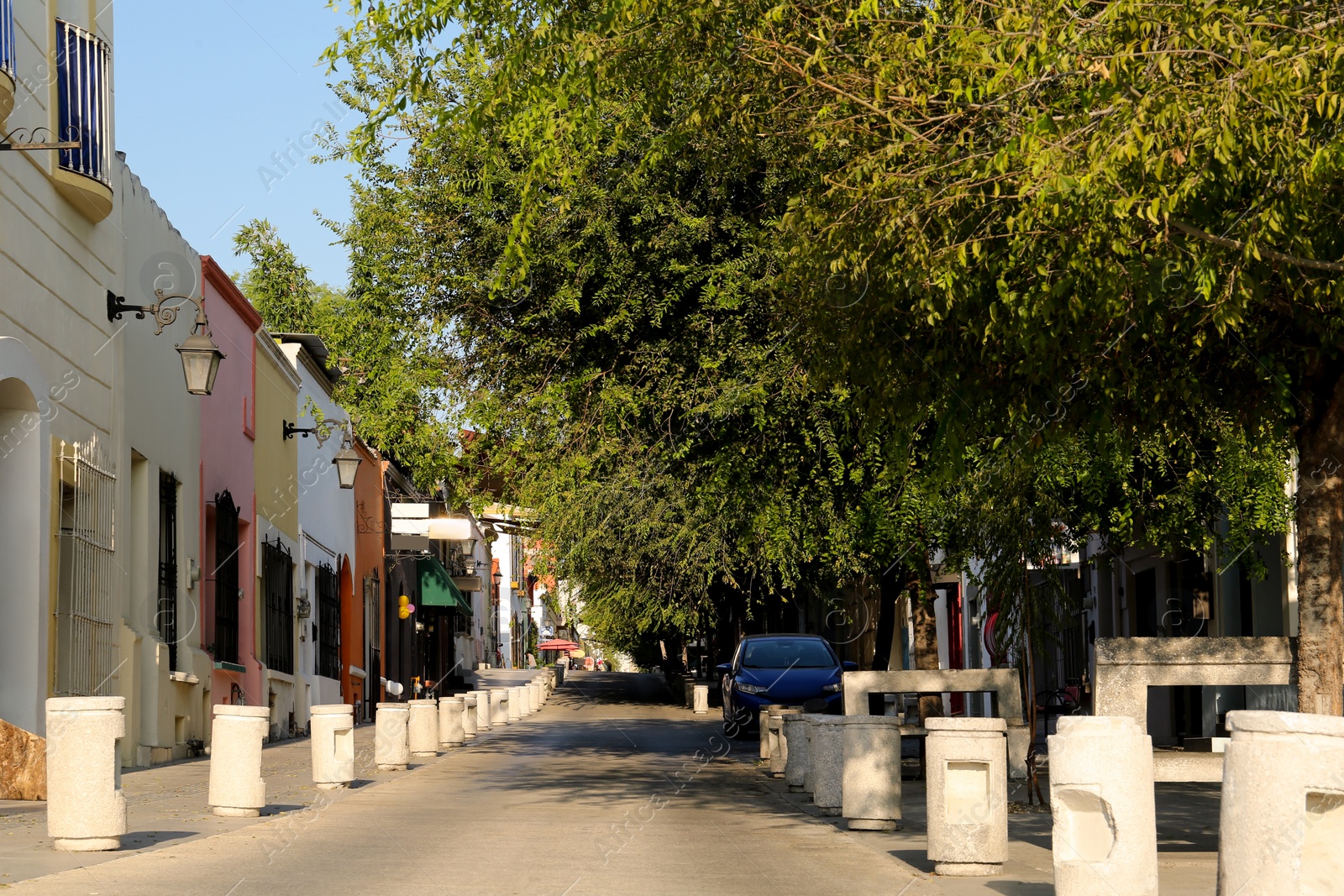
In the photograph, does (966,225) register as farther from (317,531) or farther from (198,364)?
(317,531)

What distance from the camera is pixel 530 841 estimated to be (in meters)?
10.9

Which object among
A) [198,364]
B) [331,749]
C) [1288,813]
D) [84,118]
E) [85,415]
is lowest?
[331,749]

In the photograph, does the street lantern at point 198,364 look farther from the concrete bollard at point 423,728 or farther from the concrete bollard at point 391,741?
the concrete bollard at point 423,728

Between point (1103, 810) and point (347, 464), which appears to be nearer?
point (1103, 810)

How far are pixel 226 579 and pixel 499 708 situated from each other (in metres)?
11.0

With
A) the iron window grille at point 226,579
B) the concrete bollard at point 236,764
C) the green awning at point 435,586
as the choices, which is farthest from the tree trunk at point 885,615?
the green awning at point 435,586

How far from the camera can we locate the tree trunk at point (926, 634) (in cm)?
1984

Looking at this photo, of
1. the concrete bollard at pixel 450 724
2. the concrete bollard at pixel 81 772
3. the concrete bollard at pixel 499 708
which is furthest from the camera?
the concrete bollard at pixel 499 708

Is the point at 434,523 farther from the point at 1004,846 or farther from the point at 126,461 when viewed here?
the point at 1004,846

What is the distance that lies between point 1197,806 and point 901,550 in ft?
16.4

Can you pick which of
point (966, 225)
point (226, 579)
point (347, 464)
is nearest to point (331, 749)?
point (226, 579)

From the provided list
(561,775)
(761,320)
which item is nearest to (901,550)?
(761,320)

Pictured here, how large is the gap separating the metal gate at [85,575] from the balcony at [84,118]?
2.63 m

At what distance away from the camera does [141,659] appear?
1908 centimetres
